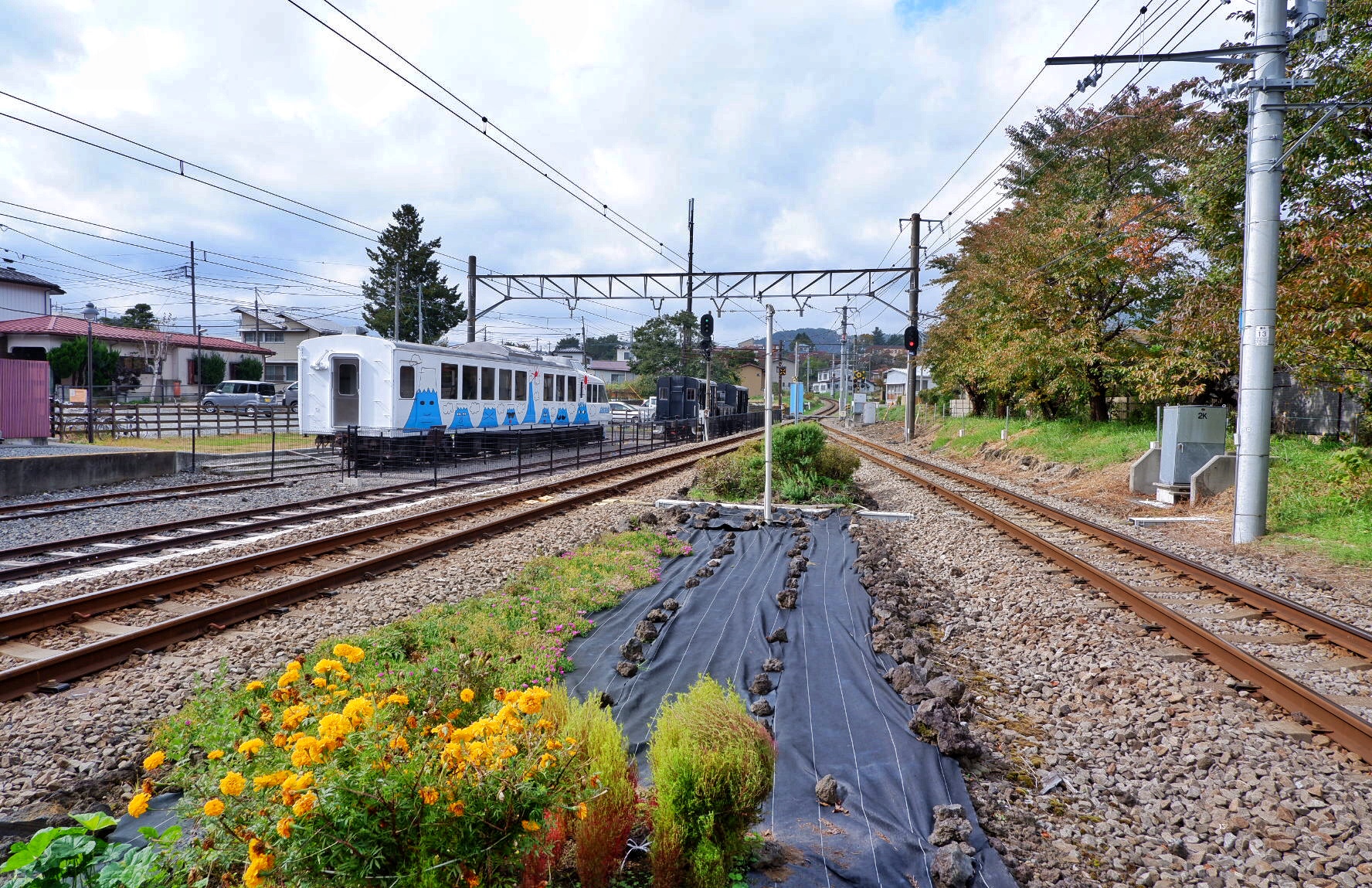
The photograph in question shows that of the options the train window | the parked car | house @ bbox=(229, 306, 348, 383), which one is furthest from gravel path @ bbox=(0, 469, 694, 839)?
house @ bbox=(229, 306, 348, 383)

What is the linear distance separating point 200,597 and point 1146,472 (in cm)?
1529

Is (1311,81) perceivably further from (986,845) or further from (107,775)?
(107,775)

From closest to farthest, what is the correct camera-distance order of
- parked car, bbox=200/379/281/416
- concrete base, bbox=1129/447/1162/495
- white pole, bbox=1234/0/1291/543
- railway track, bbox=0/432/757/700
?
railway track, bbox=0/432/757/700
white pole, bbox=1234/0/1291/543
concrete base, bbox=1129/447/1162/495
parked car, bbox=200/379/281/416

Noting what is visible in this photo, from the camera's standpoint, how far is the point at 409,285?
2274 inches

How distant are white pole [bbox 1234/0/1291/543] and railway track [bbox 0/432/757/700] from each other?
31.6ft

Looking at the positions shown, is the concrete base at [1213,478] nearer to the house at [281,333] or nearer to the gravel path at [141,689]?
the gravel path at [141,689]

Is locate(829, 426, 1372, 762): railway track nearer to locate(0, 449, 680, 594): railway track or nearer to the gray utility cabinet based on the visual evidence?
the gray utility cabinet

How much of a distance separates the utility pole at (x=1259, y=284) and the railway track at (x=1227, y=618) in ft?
5.82

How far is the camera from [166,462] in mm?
16953

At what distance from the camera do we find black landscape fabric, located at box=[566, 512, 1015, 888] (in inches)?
122

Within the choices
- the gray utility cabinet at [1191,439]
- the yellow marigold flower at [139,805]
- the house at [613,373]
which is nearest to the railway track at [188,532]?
the yellow marigold flower at [139,805]

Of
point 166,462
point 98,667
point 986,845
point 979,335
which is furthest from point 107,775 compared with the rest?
point 979,335

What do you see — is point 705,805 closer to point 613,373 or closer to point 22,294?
point 22,294

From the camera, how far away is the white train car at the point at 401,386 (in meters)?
18.3
